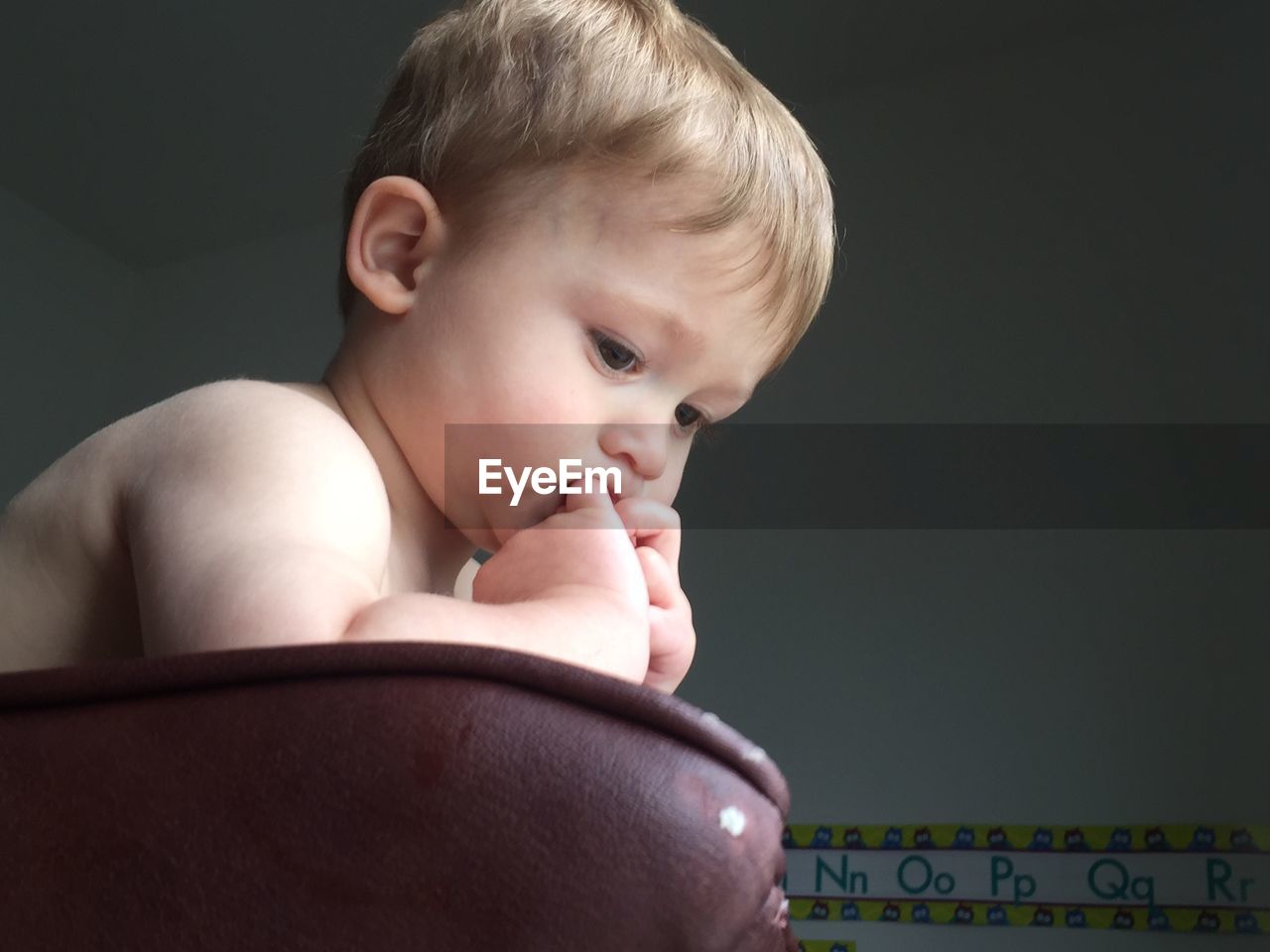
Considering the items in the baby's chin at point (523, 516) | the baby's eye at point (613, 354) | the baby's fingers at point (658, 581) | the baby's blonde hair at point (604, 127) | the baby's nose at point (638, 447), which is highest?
the baby's blonde hair at point (604, 127)

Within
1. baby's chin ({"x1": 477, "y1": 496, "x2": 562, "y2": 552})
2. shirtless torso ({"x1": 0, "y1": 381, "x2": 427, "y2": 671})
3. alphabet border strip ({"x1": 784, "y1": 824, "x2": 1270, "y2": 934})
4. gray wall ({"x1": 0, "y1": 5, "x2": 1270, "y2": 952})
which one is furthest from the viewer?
gray wall ({"x1": 0, "y1": 5, "x2": 1270, "y2": 952})

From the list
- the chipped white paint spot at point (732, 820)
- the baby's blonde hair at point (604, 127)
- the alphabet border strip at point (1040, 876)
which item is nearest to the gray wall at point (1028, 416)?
the alphabet border strip at point (1040, 876)

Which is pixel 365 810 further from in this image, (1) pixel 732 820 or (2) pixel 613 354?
(2) pixel 613 354

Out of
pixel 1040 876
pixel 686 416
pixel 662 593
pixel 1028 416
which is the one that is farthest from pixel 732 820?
pixel 1028 416

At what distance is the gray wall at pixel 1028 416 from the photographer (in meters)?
1.71

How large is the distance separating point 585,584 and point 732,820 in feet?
0.69

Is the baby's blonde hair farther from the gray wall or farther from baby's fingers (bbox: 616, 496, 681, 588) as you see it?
the gray wall

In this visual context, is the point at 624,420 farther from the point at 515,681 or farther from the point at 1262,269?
the point at 1262,269

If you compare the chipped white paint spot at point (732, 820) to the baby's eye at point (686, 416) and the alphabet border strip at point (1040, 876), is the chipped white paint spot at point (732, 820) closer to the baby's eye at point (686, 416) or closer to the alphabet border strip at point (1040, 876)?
the baby's eye at point (686, 416)

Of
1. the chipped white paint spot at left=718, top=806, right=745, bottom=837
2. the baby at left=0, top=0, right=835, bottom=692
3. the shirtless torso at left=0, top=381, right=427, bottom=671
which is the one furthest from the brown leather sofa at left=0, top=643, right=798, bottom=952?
the shirtless torso at left=0, top=381, right=427, bottom=671

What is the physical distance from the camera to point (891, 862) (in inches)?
70.3

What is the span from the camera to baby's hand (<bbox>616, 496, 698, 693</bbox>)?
0.58m

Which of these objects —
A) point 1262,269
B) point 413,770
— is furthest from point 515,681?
point 1262,269

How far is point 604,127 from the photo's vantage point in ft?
2.25
